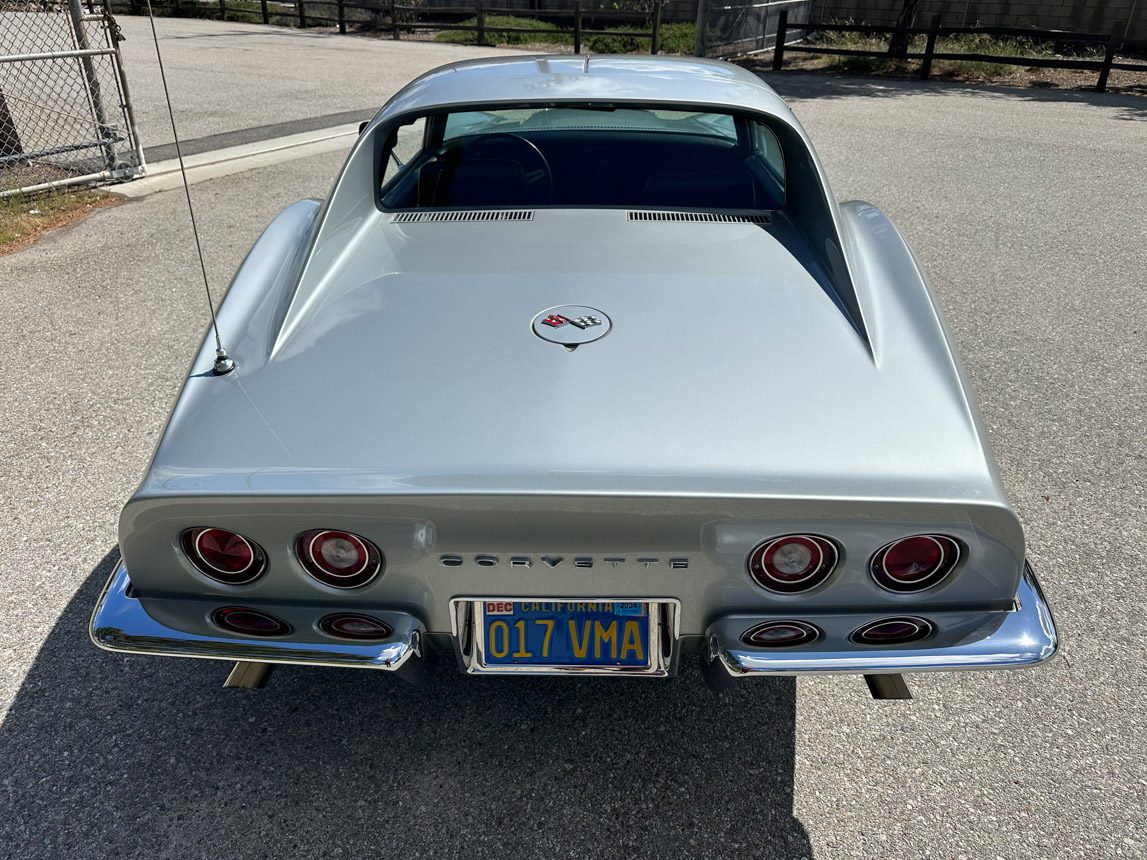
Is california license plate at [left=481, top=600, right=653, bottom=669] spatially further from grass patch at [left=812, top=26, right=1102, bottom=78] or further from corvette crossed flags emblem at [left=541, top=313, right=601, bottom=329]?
grass patch at [left=812, top=26, right=1102, bottom=78]

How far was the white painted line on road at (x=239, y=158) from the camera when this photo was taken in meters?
6.84

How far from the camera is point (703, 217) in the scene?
8.50 feet

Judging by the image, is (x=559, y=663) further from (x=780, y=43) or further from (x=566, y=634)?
(x=780, y=43)

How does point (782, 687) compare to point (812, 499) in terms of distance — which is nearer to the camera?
point (812, 499)

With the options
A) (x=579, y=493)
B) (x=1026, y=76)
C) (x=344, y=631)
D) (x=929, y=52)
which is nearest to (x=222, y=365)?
(x=344, y=631)

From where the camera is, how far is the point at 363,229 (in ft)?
8.29

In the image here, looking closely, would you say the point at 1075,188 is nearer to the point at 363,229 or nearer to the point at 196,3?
the point at 363,229

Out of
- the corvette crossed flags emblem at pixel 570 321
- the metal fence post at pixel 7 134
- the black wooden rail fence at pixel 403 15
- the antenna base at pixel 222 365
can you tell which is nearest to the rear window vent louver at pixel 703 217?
the corvette crossed flags emblem at pixel 570 321

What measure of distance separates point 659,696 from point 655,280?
1110mm

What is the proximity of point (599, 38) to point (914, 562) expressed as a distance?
18.9 metres

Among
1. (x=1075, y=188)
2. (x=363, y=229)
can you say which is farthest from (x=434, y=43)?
(x=363, y=229)

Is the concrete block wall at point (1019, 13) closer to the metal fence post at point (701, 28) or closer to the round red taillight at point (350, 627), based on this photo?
the metal fence post at point (701, 28)

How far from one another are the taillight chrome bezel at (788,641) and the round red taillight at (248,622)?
954mm

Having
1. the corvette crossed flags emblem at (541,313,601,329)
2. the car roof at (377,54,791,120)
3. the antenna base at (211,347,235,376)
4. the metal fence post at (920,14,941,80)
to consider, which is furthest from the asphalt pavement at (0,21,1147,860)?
the metal fence post at (920,14,941,80)
